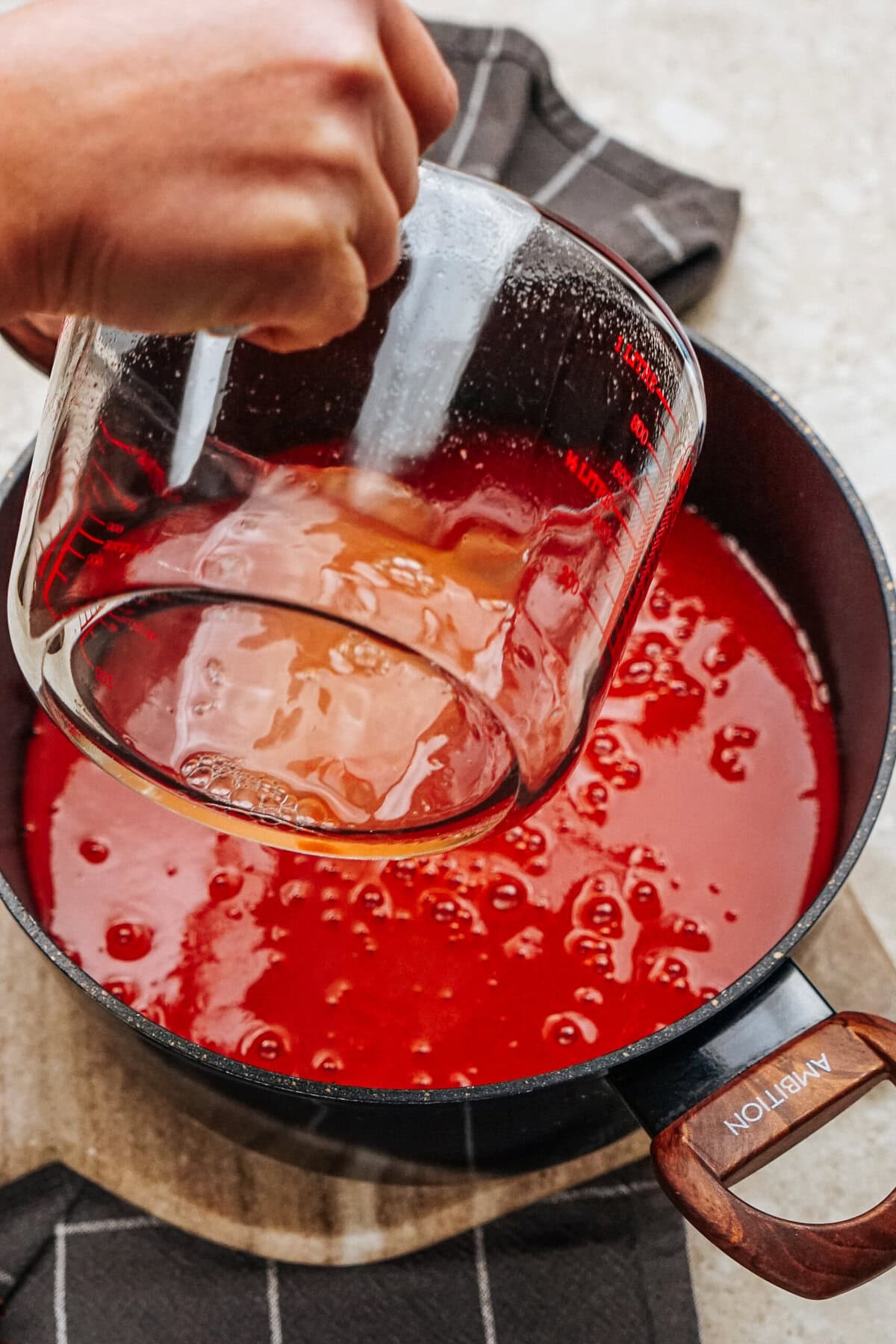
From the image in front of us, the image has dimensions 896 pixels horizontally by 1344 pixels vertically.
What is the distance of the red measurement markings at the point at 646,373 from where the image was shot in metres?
0.59

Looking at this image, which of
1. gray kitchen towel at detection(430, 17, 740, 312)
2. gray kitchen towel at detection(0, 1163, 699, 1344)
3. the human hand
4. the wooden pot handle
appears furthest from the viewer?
gray kitchen towel at detection(430, 17, 740, 312)

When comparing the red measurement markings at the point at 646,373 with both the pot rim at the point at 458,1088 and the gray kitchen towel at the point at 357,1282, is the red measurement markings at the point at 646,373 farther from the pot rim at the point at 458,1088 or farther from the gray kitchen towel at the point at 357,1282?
the gray kitchen towel at the point at 357,1282

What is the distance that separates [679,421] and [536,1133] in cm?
35

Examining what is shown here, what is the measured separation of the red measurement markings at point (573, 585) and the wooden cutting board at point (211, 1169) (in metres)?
0.24

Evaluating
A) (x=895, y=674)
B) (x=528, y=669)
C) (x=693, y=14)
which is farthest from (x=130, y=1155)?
(x=693, y=14)

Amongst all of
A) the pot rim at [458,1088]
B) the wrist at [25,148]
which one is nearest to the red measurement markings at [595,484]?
the pot rim at [458,1088]

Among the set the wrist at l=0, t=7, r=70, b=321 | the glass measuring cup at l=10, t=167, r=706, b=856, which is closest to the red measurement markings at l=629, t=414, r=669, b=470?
the glass measuring cup at l=10, t=167, r=706, b=856

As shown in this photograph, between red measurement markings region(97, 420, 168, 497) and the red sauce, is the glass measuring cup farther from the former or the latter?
Result: the red sauce

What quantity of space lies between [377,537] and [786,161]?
2.03 ft

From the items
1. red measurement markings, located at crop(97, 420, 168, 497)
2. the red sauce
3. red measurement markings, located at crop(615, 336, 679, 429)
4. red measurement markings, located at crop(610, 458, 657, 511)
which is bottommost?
the red sauce

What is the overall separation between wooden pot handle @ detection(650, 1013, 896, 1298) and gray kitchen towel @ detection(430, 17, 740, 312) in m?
0.60

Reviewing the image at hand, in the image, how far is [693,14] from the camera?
114 centimetres

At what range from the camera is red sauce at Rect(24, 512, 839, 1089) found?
710mm

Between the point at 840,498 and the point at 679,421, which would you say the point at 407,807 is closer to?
the point at 679,421
